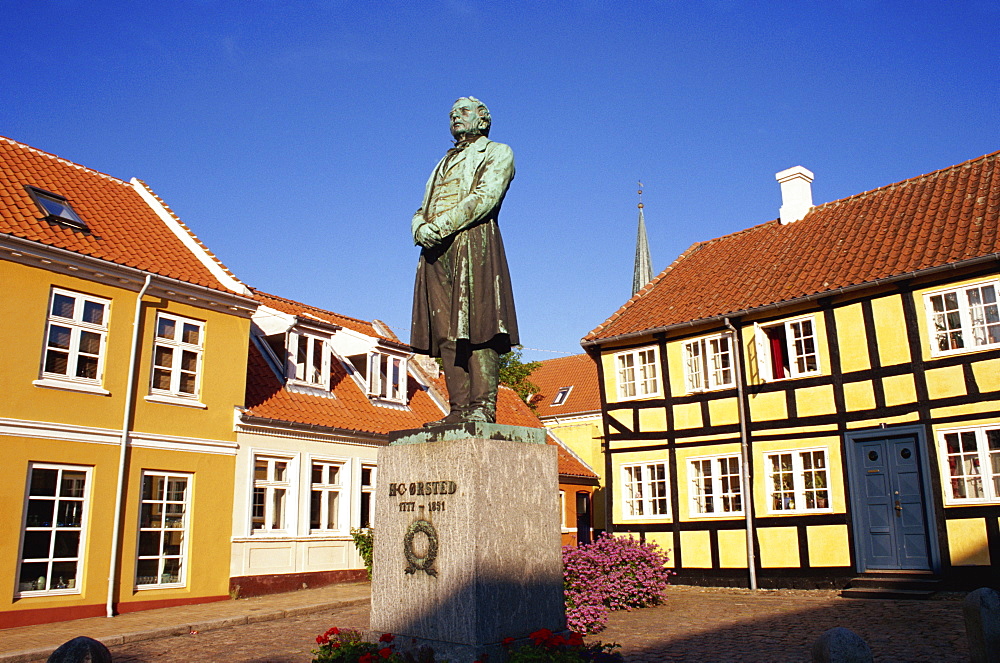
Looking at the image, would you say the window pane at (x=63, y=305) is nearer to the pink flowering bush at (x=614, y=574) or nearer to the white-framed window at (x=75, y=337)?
the white-framed window at (x=75, y=337)

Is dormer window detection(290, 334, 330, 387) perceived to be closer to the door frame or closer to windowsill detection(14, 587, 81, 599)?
windowsill detection(14, 587, 81, 599)

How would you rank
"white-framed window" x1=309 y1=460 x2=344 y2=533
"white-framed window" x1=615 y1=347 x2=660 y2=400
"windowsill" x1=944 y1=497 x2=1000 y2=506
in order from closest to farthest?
"windowsill" x1=944 y1=497 x2=1000 y2=506
"white-framed window" x1=309 y1=460 x2=344 y2=533
"white-framed window" x1=615 y1=347 x2=660 y2=400

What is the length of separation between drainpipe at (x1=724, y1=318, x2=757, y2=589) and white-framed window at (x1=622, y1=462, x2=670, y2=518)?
2.00 m

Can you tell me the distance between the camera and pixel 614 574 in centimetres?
1263

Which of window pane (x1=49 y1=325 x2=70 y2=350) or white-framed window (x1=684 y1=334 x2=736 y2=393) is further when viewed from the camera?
white-framed window (x1=684 y1=334 x2=736 y2=393)

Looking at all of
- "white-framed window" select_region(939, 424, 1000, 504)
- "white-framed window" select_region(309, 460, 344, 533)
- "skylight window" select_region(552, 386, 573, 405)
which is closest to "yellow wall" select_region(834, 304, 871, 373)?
"white-framed window" select_region(939, 424, 1000, 504)

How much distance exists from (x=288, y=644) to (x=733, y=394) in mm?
10587

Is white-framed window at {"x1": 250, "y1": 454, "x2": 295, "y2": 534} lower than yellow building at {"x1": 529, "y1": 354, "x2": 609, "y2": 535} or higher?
lower

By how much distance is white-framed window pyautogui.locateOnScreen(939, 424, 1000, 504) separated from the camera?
13.0 meters

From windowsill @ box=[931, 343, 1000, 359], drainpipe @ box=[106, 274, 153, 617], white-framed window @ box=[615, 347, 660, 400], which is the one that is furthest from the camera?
white-framed window @ box=[615, 347, 660, 400]

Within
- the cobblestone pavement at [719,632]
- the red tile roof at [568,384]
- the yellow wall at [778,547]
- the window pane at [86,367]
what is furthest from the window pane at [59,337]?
the red tile roof at [568,384]

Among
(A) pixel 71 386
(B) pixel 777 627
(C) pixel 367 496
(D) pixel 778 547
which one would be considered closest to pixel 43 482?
(A) pixel 71 386

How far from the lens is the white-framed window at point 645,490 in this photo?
17.6 meters

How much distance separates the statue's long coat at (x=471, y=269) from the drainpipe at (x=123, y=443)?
9785 mm
